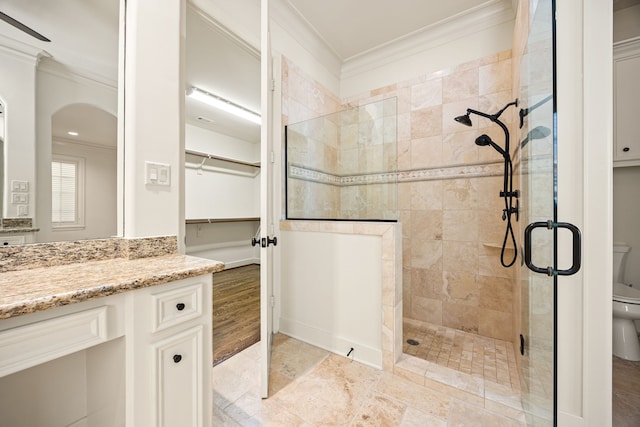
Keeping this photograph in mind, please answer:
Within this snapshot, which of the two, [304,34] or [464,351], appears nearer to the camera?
[464,351]

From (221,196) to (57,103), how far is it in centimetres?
329

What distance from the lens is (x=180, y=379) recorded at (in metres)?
0.90

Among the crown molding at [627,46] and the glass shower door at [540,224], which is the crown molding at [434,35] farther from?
the glass shower door at [540,224]

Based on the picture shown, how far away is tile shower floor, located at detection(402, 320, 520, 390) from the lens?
1652 mm

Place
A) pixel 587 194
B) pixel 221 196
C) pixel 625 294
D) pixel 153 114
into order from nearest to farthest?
pixel 587 194 → pixel 153 114 → pixel 625 294 → pixel 221 196

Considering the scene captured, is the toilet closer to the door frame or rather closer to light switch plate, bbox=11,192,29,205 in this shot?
the door frame

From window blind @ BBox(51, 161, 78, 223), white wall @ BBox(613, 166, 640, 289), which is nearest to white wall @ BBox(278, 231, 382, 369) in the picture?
window blind @ BBox(51, 161, 78, 223)

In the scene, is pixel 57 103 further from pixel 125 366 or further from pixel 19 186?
pixel 125 366

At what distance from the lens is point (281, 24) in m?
2.17

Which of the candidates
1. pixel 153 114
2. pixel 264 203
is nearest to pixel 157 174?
pixel 153 114

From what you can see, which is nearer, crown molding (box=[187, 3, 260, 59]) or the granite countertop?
the granite countertop

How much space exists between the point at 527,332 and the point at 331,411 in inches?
46.4

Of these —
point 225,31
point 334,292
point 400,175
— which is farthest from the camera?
point 400,175

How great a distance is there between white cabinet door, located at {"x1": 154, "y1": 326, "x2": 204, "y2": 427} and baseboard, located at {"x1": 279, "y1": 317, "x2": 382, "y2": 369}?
44.3 inches
